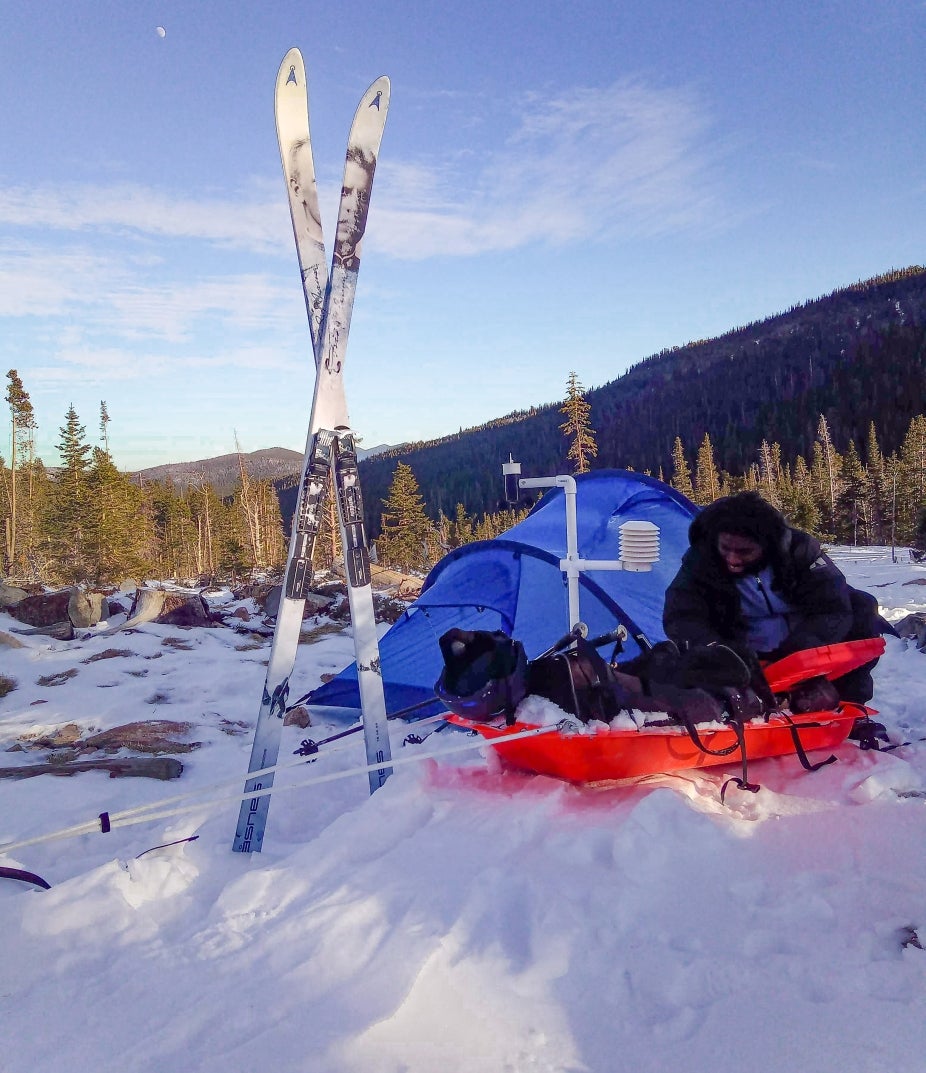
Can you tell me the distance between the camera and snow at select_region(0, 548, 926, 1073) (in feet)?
5.60

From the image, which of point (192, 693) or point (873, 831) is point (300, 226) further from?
point (192, 693)

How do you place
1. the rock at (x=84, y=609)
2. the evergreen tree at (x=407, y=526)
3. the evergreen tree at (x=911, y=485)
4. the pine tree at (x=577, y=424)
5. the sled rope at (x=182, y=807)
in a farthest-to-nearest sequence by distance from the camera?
the evergreen tree at (x=911, y=485) < the evergreen tree at (x=407, y=526) < the pine tree at (x=577, y=424) < the rock at (x=84, y=609) < the sled rope at (x=182, y=807)

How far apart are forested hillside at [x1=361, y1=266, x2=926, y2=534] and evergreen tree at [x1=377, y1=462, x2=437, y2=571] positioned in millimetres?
42140

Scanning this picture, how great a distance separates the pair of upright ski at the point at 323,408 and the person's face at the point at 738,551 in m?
2.21

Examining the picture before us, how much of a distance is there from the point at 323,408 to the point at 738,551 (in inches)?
102

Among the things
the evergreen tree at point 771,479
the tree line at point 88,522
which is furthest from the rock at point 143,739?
the evergreen tree at point 771,479

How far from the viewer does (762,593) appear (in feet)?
13.1

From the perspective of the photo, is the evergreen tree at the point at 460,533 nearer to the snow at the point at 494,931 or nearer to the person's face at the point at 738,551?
the person's face at the point at 738,551

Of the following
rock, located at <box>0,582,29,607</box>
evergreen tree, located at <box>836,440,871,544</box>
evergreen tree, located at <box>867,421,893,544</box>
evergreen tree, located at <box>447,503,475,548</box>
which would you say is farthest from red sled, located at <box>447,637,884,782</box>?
evergreen tree, located at <box>447,503,475,548</box>

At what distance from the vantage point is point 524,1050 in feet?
5.59

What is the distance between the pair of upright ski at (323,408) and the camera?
303 cm

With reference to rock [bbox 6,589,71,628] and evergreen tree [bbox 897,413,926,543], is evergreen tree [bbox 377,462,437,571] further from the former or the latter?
evergreen tree [bbox 897,413,926,543]

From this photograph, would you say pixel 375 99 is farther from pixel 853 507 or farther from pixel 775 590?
pixel 853 507

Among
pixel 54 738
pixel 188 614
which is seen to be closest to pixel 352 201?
pixel 54 738
